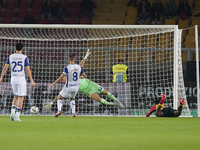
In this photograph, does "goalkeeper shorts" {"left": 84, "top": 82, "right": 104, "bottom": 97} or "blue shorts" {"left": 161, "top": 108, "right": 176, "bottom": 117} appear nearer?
"blue shorts" {"left": 161, "top": 108, "right": 176, "bottom": 117}

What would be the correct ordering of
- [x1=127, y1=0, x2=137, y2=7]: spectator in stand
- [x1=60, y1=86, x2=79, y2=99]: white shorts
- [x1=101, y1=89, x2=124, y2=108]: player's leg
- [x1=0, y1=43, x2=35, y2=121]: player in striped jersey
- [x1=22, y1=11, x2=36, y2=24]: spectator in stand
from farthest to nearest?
[x1=127, y1=0, x2=137, y2=7]: spectator in stand → [x1=22, y1=11, x2=36, y2=24]: spectator in stand → [x1=101, y1=89, x2=124, y2=108]: player's leg → [x1=60, y1=86, x2=79, y2=99]: white shorts → [x1=0, y1=43, x2=35, y2=121]: player in striped jersey

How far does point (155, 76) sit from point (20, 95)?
16.7 feet

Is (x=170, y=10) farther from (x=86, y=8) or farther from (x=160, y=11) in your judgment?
(x=86, y=8)

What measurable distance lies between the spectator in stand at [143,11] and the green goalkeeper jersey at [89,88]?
22.7 feet

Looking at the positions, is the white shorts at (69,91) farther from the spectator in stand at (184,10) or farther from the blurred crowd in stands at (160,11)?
the spectator in stand at (184,10)

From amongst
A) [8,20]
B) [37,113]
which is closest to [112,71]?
[37,113]

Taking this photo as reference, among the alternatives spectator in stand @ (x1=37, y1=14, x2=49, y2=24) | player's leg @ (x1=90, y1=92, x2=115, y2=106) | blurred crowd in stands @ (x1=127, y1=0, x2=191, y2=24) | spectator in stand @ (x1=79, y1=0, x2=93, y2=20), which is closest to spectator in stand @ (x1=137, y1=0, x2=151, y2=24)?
blurred crowd in stands @ (x1=127, y1=0, x2=191, y2=24)

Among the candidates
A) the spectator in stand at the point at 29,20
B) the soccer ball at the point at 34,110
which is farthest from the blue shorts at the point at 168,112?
the spectator in stand at the point at 29,20

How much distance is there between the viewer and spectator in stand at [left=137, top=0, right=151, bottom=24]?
1842 cm

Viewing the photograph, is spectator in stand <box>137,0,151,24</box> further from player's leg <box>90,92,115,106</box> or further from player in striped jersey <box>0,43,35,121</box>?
player in striped jersey <box>0,43,35,121</box>

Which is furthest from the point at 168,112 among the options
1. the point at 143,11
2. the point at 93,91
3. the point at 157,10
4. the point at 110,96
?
the point at 143,11

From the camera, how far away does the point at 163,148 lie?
404 cm

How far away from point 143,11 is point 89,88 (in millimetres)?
8197

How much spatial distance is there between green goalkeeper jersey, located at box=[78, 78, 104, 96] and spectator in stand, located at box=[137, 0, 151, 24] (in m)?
6.91
